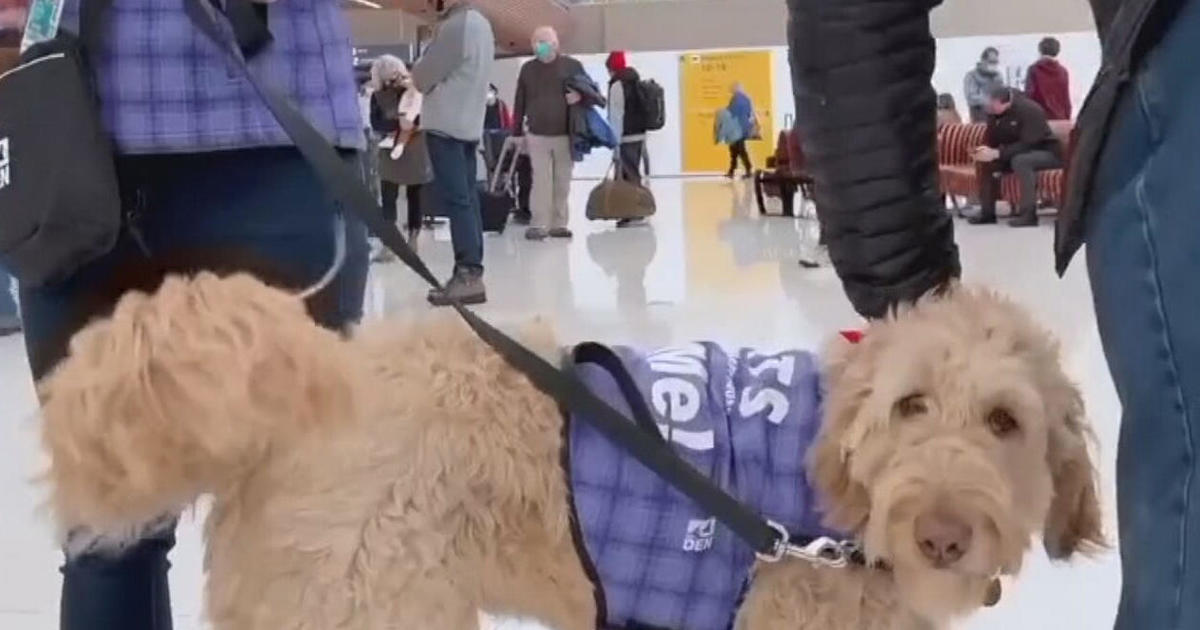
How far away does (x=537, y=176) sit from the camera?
33.4 feet

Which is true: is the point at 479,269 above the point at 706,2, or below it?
below

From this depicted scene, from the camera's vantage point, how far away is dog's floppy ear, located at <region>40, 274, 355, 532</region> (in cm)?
124

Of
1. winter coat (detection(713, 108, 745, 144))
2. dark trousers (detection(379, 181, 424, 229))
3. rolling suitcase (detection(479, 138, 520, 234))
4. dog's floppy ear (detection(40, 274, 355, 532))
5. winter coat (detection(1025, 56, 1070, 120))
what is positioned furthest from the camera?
winter coat (detection(713, 108, 745, 144))

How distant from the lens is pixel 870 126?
1341mm

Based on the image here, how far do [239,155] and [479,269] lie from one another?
4.79 meters

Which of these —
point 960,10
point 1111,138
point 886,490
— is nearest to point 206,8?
point 886,490

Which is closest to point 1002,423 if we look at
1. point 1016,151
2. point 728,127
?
point 1016,151

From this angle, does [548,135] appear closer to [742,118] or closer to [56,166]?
[742,118]

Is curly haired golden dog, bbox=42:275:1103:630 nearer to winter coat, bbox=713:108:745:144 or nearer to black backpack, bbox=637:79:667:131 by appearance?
black backpack, bbox=637:79:667:131

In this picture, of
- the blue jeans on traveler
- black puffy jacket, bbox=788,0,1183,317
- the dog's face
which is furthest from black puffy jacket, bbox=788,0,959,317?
the blue jeans on traveler

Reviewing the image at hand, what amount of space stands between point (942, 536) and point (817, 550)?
0.17m

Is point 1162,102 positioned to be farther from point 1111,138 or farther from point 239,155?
point 239,155

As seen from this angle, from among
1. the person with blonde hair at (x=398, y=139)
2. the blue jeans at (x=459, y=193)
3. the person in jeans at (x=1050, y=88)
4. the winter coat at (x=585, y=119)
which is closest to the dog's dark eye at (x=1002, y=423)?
the blue jeans at (x=459, y=193)

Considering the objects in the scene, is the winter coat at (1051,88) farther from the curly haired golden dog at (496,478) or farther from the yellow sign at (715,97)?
the curly haired golden dog at (496,478)
